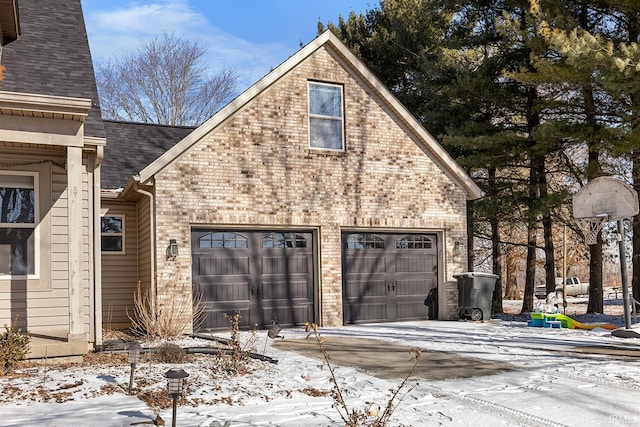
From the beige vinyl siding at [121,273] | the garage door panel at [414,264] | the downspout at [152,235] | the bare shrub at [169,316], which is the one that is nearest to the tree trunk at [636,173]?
the garage door panel at [414,264]

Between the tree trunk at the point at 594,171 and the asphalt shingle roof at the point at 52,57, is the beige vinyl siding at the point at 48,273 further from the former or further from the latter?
the tree trunk at the point at 594,171

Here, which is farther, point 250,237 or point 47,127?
point 250,237

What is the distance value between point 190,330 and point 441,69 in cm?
1225

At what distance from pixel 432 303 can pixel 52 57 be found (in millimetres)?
10152

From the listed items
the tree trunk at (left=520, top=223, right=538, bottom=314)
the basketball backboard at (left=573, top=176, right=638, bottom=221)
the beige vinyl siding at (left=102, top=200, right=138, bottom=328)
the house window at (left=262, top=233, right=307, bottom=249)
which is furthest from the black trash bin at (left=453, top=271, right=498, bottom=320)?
the beige vinyl siding at (left=102, top=200, right=138, bottom=328)

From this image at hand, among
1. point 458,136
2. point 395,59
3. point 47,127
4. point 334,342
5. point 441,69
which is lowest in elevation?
point 334,342

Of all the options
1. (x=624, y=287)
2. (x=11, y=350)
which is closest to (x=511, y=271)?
(x=624, y=287)

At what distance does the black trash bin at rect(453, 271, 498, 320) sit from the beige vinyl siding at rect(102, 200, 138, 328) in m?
7.78

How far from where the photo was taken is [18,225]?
9.78 m

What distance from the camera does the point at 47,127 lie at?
868 centimetres

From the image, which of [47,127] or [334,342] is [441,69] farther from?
[47,127]

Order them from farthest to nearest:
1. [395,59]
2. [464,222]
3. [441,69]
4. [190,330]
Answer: [395,59] < [441,69] < [464,222] < [190,330]

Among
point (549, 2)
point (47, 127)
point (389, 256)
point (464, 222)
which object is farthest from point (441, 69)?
point (47, 127)

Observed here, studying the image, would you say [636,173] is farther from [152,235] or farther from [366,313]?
[152,235]
